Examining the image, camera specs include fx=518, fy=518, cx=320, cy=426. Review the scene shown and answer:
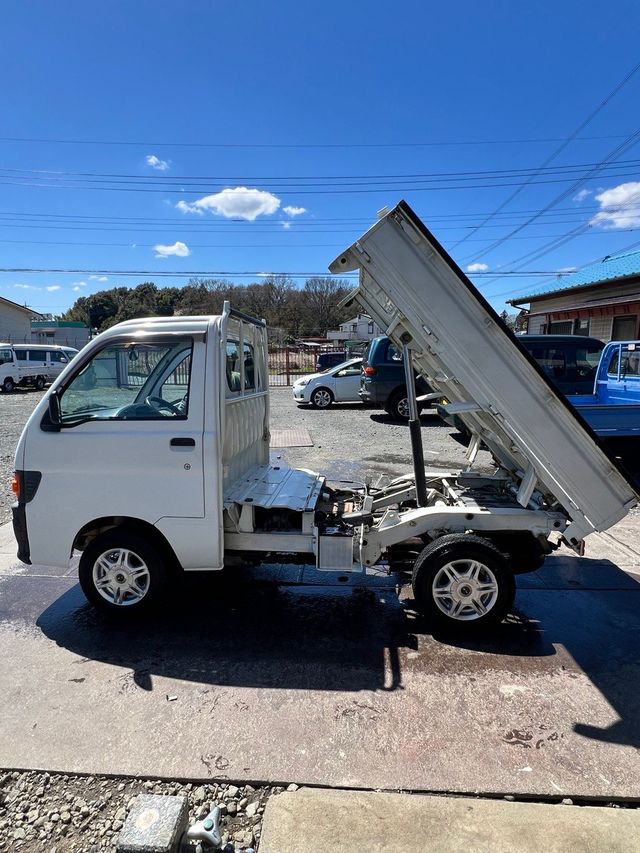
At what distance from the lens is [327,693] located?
3.10 m

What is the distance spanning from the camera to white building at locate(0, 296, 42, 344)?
1646 inches

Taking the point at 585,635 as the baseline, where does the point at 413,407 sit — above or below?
above

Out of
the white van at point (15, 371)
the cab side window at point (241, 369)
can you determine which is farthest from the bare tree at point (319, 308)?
the cab side window at point (241, 369)

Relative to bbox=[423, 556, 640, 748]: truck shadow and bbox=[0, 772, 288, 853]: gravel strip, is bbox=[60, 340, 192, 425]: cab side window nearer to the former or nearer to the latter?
bbox=[0, 772, 288, 853]: gravel strip

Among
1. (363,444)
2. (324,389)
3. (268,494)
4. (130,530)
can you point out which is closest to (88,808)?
(130,530)

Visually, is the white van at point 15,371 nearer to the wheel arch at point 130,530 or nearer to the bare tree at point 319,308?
the wheel arch at point 130,530

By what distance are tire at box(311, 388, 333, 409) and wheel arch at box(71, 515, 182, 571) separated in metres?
12.5

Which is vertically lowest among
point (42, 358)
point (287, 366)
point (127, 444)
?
point (127, 444)

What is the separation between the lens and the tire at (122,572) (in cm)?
371

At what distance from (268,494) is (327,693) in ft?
4.90

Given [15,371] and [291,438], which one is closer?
[291,438]

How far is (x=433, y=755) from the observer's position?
2635mm

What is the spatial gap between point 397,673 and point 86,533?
7.88 feet

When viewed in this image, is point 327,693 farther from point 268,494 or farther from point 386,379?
point 386,379
